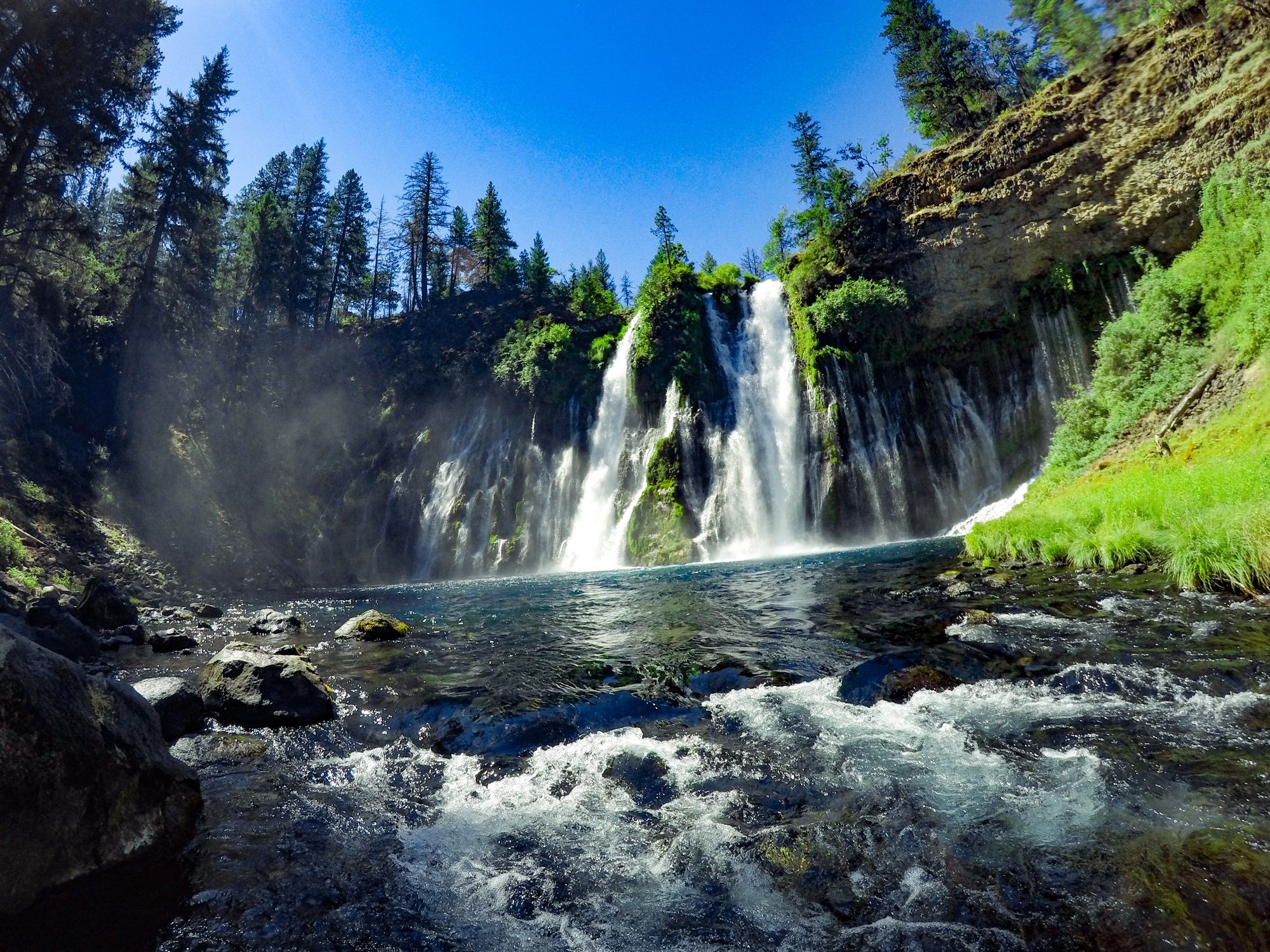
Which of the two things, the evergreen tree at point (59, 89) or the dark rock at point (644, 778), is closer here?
the dark rock at point (644, 778)

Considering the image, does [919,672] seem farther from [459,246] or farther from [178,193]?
[459,246]

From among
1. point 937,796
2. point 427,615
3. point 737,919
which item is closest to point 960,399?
point 427,615

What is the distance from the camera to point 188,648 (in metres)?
12.2

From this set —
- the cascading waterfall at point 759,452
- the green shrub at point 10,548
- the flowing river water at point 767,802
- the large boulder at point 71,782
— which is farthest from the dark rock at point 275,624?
the cascading waterfall at point 759,452

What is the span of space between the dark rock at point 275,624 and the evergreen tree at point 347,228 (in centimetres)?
4376

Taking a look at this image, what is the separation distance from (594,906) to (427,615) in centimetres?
1438

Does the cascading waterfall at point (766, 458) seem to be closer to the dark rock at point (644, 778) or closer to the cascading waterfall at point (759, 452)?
the cascading waterfall at point (759, 452)

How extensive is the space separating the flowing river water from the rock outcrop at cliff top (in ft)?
83.6

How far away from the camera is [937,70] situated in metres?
40.2

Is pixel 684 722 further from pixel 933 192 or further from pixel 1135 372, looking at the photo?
pixel 933 192

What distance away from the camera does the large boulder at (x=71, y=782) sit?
11.0ft

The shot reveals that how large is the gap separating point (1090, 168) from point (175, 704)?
3797cm

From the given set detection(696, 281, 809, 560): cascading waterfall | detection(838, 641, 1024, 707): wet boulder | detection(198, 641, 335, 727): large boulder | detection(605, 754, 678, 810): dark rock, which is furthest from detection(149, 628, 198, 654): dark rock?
detection(696, 281, 809, 560): cascading waterfall

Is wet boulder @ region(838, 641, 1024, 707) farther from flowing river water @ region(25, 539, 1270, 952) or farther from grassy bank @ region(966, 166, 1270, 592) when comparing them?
grassy bank @ region(966, 166, 1270, 592)
